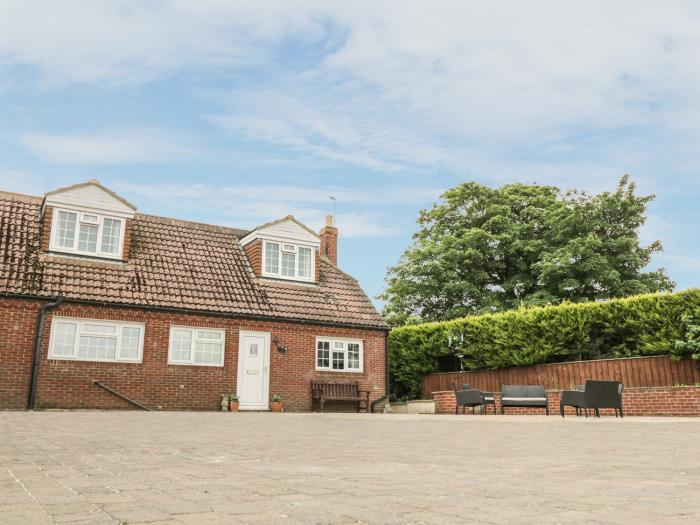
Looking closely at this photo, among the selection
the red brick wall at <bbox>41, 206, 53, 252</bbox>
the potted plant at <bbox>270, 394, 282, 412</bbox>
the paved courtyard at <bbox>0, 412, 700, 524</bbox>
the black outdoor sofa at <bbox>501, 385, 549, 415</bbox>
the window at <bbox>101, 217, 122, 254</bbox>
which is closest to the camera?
the paved courtyard at <bbox>0, 412, 700, 524</bbox>

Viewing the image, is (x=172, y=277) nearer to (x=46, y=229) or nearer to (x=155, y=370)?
(x=155, y=370)

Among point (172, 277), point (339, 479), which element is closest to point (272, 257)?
point (172, 277)

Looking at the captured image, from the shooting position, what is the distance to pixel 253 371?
20.0 m

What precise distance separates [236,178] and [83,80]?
4.36m

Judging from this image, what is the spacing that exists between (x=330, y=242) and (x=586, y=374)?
487 inches

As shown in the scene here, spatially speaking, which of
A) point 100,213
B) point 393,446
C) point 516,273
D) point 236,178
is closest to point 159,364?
point 100,213

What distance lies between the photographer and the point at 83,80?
438 inches

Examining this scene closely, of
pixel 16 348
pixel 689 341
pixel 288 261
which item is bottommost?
pixel 16 348

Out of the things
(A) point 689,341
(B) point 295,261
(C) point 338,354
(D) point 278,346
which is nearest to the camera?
(A) point 689,341

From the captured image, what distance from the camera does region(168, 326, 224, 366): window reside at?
61.8 feet

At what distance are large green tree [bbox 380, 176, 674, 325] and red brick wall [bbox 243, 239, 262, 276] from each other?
40.6ft

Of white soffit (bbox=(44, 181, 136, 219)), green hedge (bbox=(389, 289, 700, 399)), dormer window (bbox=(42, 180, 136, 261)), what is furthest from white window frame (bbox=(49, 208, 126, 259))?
green hedge (bbox=(389, 289, 700, 399))

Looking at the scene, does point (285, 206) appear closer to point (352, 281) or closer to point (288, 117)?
point (352, 281)

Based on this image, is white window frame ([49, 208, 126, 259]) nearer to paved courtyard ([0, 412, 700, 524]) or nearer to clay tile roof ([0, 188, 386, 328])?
clay tile roof ([0, 188, 386, 328])
